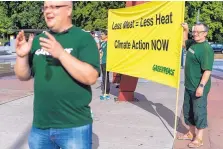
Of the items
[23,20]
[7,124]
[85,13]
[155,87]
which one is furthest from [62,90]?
[23,20]

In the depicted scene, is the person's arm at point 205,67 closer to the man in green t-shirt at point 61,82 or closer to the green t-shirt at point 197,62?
the green t-shirt at point 197,62

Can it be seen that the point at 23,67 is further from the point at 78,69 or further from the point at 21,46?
the point at 78,69

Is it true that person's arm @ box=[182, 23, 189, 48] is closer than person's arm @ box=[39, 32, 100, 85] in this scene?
No

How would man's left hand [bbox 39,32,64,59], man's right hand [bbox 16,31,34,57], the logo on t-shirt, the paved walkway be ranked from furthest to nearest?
the paved walkway, man's right hand [bbox 16,31,34,57], the logo on t-shirt, man's left hand [bbox 39,32,64,59]

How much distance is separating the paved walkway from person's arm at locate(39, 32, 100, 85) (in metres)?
2.80

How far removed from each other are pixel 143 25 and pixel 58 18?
14.8ft

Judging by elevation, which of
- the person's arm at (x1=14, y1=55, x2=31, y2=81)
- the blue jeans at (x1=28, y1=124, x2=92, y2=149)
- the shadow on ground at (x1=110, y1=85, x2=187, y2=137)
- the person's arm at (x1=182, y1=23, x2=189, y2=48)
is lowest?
the shadow on ground at (x1=110, y1=85, x2=187, y2=137)

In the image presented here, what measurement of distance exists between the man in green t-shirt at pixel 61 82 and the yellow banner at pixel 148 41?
10.2 ft

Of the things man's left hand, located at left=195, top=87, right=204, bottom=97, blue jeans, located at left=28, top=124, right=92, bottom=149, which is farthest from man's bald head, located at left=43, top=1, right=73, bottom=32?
man's left hand, located at left=195, top=87, right=204, bottom=97

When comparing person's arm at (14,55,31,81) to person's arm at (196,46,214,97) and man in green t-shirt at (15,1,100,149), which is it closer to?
man in green t-shirt at (15,1,100,149)

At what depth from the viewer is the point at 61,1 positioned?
2580mm

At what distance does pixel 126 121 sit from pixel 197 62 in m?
2.13

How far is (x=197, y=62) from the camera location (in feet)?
16.3

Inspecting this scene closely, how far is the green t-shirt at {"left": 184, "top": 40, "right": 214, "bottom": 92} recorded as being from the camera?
4.88 m
